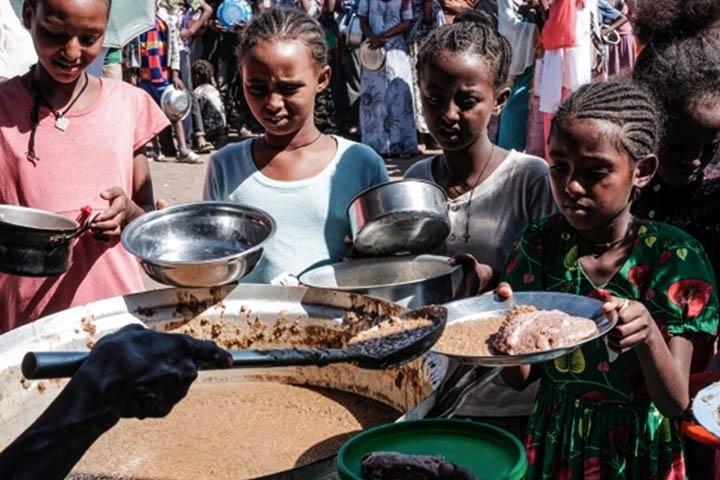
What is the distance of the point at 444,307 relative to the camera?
1894mm

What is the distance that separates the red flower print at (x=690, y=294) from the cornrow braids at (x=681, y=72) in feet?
1.87

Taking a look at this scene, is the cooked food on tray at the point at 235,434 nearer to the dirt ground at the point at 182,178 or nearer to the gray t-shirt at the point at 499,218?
the gray t-shirt at the point at 499,218

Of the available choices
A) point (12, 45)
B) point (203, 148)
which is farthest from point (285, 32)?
point (203, 148)

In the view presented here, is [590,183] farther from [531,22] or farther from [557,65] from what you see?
[531,22]

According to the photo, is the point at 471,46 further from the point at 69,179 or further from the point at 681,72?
the point at 69,179

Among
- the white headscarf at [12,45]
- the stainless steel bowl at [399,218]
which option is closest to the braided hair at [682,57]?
the stainless steel bowl at [399,218]

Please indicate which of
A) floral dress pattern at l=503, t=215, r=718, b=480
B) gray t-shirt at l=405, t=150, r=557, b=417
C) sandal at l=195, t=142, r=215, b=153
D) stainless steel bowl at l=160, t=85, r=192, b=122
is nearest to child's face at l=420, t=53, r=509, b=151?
gray t-shirt at l=405, t=150, r=557, b=417

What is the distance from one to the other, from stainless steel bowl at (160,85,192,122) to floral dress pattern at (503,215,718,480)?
24.1 feet

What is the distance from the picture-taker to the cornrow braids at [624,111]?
6.80 ft

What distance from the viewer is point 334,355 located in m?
1.54

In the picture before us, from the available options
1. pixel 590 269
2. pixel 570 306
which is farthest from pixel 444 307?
pixel 590 269

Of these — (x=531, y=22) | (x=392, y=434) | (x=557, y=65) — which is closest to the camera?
(x=392, y=434)

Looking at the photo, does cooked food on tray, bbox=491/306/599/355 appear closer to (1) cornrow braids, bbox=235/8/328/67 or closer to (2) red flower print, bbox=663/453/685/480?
(2) red flower print, bbox=663/453/685/480

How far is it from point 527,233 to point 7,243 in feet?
3.90
